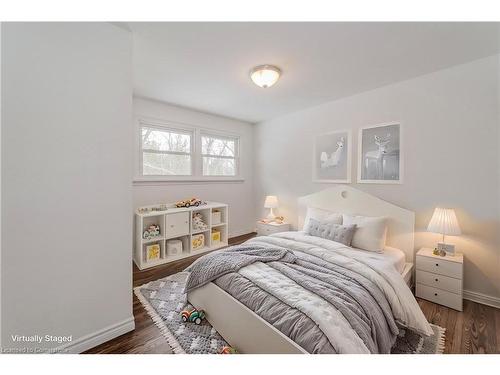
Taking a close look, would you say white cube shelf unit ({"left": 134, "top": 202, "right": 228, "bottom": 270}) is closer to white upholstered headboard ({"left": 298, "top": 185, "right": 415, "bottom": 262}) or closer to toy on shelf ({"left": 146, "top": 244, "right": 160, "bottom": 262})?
toy on shelf ({"left": 146, "top": 244, "right": 160, "bottom": 262})

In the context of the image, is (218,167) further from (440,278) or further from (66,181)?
(440,278)

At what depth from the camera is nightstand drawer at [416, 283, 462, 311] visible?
1.96 meters

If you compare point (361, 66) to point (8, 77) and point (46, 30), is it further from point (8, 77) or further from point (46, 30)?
point (8, 77)

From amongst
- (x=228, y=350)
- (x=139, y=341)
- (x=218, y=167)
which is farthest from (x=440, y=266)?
(x=218, y=167)

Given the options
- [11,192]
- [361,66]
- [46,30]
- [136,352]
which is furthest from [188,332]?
[361,66]

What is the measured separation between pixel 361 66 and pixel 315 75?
1.52 ft

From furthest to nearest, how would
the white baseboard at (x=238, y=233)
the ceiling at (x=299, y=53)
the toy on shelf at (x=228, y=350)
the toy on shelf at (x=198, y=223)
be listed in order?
1. the white baseboard at (x=238, y=233)
2. the toy on shelf at (x=198, y=223)
3. the ceiling at (x=299, y=53)
4. the toy on shelf at (x=228, y=350)

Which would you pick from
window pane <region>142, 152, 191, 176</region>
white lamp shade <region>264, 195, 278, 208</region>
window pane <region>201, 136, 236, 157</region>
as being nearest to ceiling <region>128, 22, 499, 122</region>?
window pane <region>142, 152, 191, 176</region>

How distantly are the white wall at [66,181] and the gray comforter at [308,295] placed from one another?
0.79 meters

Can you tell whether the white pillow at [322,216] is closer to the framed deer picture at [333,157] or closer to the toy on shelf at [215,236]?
the framed deer picture at [333,157]

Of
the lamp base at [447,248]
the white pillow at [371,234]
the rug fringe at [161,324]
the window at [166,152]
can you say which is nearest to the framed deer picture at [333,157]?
the white pillow at [371,234]

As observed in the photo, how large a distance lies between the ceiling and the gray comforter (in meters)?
1.87

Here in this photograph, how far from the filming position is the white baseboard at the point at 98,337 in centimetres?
143
